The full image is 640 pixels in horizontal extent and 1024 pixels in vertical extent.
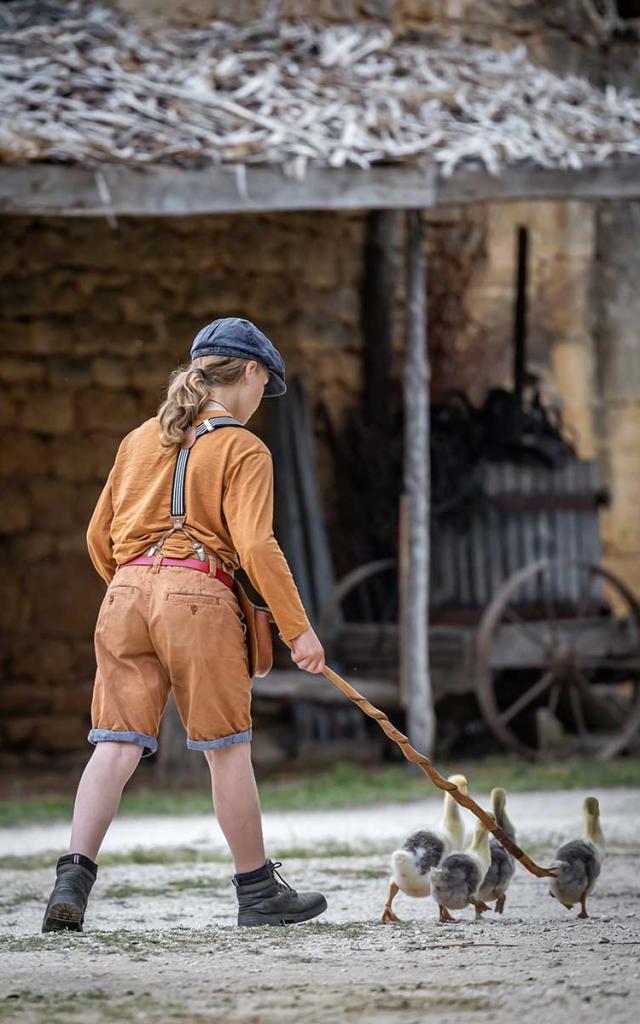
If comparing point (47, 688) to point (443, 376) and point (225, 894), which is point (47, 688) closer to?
point (443, 376)

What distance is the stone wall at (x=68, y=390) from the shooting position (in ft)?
31.8

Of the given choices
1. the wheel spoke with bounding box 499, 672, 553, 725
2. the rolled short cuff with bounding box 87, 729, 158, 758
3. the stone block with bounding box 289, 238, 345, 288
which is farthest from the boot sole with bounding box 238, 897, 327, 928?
the stone block with bounding box 289, 238, 345, 288

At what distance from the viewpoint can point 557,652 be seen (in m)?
9.57

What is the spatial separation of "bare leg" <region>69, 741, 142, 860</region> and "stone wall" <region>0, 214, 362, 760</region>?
563 centimetres

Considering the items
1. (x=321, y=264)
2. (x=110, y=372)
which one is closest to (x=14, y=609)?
(x=110, y=372)

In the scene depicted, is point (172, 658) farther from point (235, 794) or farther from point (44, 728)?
point (44, 728)

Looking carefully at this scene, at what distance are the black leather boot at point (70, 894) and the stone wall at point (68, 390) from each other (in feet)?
18.5

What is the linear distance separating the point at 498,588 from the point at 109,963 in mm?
6210

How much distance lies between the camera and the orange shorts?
14.0ft

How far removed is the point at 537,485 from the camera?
32.2 feet

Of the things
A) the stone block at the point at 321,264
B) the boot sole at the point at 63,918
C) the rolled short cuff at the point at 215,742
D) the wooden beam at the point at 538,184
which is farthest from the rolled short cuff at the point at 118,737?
the stone block at the point at 321,264

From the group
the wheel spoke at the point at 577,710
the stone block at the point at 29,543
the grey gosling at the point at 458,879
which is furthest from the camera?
the stone block at the point at 29,543

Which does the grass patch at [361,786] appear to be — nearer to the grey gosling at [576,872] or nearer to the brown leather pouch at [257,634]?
the grey gosling at [576,872]

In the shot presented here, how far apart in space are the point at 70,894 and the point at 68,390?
19.2ft
